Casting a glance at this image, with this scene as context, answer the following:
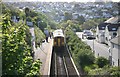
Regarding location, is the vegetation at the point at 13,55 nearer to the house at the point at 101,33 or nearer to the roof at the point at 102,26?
the house at the point at 101,33

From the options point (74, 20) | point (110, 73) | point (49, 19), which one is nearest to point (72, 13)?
point (74, 20)

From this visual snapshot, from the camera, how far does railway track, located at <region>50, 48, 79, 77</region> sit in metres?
6.74

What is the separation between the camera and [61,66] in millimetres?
7977

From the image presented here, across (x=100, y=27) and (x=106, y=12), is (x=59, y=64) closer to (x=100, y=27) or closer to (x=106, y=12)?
(x=100, y=27)

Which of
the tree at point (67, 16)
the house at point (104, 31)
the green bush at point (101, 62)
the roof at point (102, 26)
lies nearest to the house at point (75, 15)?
the tree at point (67, 16)

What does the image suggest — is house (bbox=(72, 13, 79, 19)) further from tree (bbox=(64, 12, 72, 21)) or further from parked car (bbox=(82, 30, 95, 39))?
parked car (bbox=(82, 30, 95, 39))

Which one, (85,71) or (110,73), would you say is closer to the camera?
(110,73)

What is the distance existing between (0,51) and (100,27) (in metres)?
10.8

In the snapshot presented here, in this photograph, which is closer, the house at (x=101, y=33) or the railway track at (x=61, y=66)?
the railway track at (x=61, y=66)

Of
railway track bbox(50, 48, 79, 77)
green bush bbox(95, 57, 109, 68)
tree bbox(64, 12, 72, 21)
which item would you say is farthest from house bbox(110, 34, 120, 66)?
tree bbox(64, 12, 72, 21)

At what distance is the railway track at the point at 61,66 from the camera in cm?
674

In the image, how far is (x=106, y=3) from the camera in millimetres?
14625

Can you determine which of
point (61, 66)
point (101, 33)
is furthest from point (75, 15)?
point (61, 66)

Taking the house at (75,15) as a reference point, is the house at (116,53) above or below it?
above
